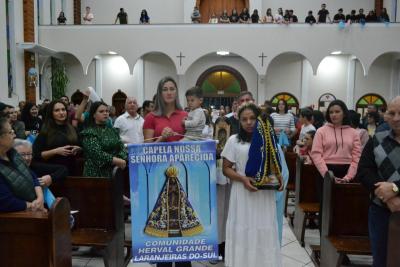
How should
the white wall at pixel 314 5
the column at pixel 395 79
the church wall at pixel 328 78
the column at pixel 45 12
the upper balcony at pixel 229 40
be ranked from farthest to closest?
1. the white wall at pixel 314 5
2. the church wall at pixel 328 78
3. the column at pixel 395 79
4. the column at pixel 45 12
5. the upper balcony at pixel 229 40

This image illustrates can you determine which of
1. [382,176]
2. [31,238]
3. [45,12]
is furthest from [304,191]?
[45,12]

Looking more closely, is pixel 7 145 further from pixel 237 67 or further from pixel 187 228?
pixel 237 67

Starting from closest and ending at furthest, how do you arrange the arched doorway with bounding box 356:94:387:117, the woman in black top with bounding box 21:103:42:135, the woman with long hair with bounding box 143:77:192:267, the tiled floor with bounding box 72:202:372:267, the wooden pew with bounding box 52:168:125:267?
the woman with long hair with bounding box 143:77:192:267 → the wooden pew with bounding box 52:168:125:267 → the tiled floor with bounding box 72:202:372:267 → the woman in black top with bounding box 21:103:42:135 → the arched doorway with bounding box 356:94:387:117

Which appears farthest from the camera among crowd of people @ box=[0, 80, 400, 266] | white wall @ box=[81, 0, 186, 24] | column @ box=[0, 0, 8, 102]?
white wall @ box=[81, 0, 186, 24]

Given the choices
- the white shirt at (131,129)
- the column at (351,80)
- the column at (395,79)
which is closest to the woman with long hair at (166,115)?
the white shirt at (131,129)

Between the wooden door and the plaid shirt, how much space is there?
16.5 m

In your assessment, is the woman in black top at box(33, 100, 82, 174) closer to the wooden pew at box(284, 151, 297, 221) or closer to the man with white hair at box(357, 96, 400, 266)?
the man with white hair at box(357, 96, 400, 266)

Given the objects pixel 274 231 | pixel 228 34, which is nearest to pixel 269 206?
pixel 274 231

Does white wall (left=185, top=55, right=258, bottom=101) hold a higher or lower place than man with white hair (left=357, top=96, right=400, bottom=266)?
higher

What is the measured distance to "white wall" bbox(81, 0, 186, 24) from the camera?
1794 centimetres

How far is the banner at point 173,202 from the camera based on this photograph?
298cm

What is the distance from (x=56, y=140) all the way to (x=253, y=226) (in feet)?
7.02

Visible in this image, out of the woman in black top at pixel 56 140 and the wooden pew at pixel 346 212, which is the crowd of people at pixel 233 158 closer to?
the woman in black top at pixel 56 140

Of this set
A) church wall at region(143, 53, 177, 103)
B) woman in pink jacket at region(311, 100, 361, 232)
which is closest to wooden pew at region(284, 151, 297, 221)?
woman in pink jacket at region(311, 100, 361, 232)
